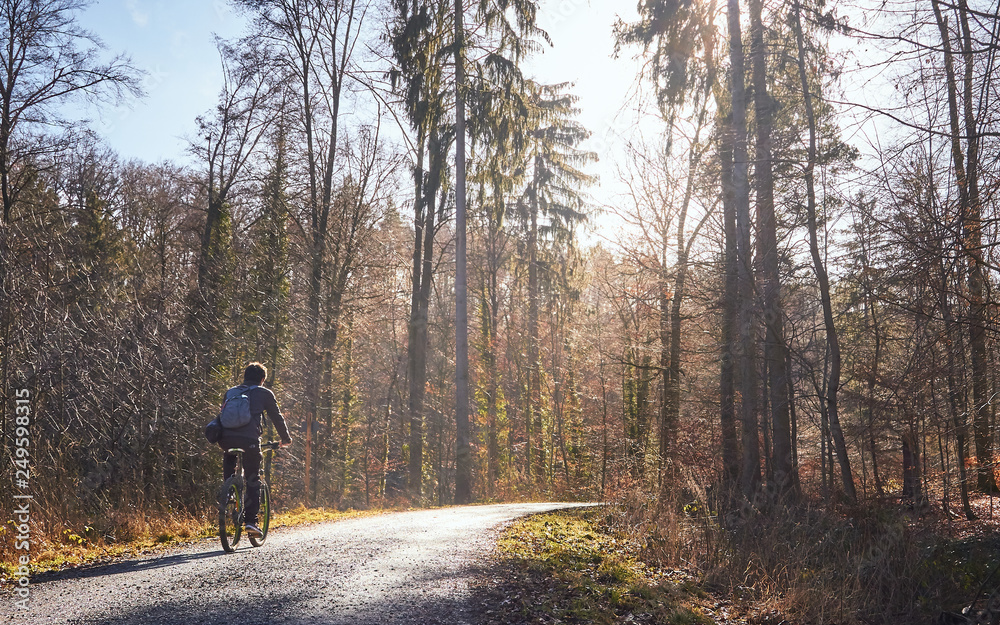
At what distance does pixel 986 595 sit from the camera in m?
8.45

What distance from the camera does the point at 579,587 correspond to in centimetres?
623

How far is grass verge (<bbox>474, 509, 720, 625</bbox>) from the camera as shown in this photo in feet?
17.9

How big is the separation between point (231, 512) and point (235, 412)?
3.62 ft

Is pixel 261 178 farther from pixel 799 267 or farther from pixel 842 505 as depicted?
pixel 842 505

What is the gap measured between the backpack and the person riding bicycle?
0.04 meters

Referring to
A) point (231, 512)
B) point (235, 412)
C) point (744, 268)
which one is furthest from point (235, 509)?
point (744, 268)

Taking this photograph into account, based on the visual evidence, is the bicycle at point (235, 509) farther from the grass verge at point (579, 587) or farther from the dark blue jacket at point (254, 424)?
the grass verge at point (579, 587)

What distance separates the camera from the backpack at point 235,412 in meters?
7.42

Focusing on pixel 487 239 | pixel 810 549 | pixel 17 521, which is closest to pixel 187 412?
pixel 17 521

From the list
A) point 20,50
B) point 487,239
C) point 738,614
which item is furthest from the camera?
point 487,239

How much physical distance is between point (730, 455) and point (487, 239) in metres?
16.4

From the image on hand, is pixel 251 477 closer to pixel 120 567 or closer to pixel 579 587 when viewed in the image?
pixel 120 567
